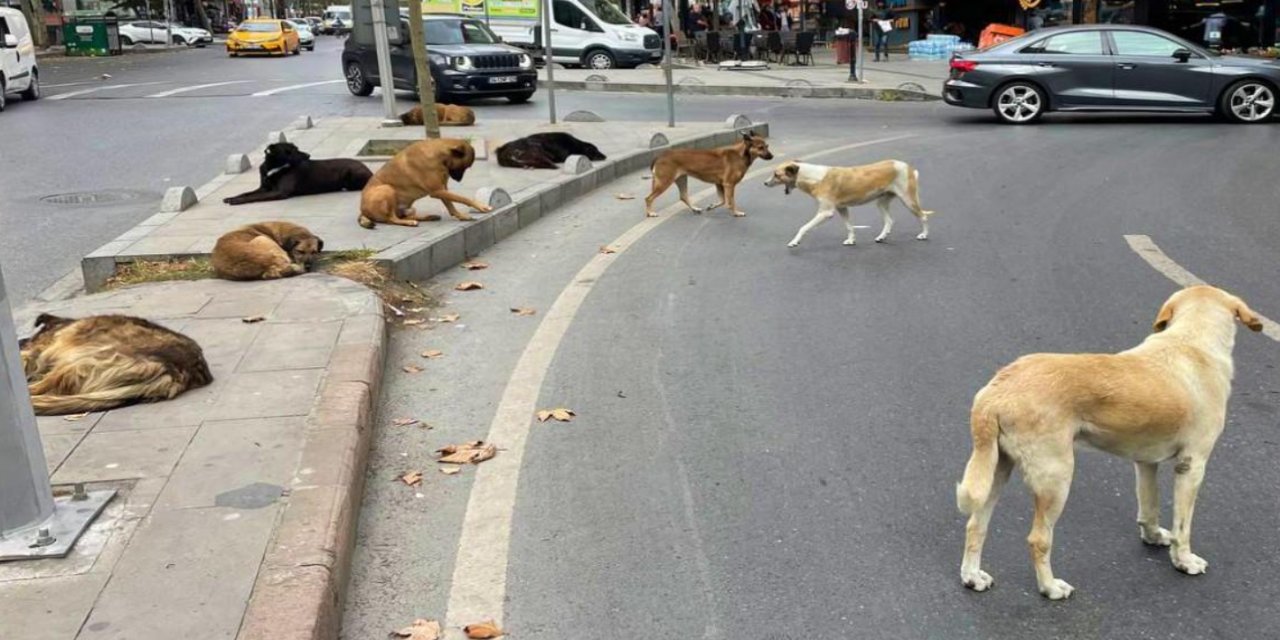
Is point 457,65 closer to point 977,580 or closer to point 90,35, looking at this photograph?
point 977,580

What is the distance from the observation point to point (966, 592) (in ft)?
11.0

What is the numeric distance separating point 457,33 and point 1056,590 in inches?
778

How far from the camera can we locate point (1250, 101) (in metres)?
15.7

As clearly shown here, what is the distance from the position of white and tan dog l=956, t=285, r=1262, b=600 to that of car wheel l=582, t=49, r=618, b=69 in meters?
26.5

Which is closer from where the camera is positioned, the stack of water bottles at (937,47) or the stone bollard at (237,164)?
the stone bollard at (237,164)

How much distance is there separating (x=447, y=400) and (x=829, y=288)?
296 cm

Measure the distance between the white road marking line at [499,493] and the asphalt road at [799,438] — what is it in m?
0.03

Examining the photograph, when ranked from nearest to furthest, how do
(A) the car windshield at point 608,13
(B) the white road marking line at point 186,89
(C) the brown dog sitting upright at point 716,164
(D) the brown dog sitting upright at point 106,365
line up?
(D) the brown dog sitting upright at point 106,365, (C) the brown dog sitting upright at point 716,164, (B) the white road marking line at point 186,89, (A) the car windshield at point 608,13

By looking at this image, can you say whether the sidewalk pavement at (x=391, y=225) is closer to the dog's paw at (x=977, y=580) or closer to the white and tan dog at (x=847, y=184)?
the white and tan dog at (x=847, y=184)

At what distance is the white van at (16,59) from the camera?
806 inches

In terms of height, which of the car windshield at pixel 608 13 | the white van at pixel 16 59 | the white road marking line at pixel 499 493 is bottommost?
the white road marking line at pixel 499 493

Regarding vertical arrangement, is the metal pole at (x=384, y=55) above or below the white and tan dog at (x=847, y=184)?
above

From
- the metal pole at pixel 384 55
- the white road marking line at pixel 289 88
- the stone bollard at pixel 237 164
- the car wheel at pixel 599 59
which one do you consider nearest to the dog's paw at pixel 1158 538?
the stone bollard at pixel 237 164

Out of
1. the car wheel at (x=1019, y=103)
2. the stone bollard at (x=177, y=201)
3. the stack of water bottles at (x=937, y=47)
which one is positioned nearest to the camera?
the stone bollard at (x=177, y=201)
